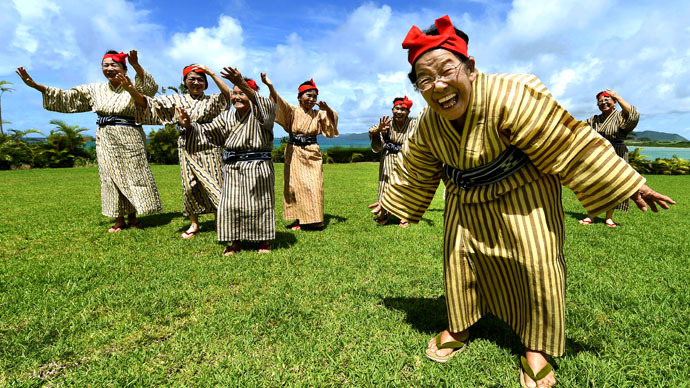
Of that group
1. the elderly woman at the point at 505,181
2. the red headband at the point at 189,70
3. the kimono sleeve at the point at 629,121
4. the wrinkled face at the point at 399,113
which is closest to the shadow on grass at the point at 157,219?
the red headband at the point at 189,70

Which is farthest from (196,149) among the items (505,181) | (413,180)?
(505,181)

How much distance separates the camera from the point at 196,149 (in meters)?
5.11

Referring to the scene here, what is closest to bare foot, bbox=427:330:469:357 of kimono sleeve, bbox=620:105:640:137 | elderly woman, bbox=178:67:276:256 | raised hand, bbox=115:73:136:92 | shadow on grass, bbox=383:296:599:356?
shadow on grass, bbox=383:296:599:356

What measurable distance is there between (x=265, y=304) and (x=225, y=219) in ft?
5.55

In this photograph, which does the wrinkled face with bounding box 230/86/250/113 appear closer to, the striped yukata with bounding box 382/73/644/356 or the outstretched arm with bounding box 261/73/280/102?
the outstretched arm with bounding box 261/73/280/102

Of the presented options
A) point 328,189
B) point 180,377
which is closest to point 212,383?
point 180,377

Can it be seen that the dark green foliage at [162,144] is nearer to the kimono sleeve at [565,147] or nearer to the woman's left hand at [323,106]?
the woman's left hand at [323,106]

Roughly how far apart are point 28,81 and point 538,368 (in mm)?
6647

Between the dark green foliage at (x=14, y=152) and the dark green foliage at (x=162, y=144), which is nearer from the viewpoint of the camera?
the dark green foliage at (x=14, y=152)

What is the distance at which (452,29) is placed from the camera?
1.87 m

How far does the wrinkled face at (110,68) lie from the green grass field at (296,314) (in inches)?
88.4

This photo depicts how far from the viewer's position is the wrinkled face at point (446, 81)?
1.83 metres

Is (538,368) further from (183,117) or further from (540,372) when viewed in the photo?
(183,117)

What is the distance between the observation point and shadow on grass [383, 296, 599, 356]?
2.52 meters
